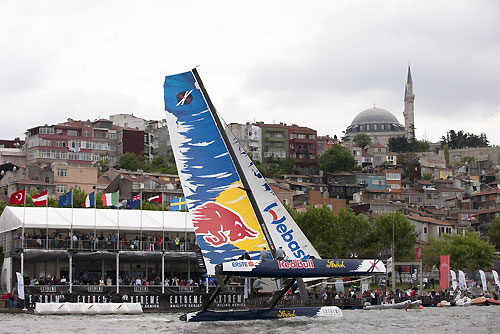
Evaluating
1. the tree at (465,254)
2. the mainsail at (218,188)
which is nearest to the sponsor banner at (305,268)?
the mainsail at (218,188)

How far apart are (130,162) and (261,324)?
110 meters

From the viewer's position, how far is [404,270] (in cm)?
9069

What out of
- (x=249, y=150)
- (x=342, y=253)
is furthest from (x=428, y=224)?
(x=249, y=150)

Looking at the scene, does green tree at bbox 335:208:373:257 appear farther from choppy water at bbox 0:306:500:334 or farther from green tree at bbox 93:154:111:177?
green tree at bbox 93:154:111:177

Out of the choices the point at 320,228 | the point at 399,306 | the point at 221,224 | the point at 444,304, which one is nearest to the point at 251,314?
the point at 221,224

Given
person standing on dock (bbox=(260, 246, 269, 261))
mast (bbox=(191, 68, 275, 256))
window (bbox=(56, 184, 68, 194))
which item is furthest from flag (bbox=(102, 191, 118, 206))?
window (bbox=(56, 184, 68, 194))

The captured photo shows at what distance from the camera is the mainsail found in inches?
1417

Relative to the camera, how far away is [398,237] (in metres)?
85.2

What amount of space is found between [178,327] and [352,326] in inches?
303

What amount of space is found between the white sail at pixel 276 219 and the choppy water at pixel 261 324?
3.26 meters

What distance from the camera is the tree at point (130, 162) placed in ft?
474

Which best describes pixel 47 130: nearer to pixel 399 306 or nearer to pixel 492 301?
pixel 492 301

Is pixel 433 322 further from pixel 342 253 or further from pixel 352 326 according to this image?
pixel 342 253

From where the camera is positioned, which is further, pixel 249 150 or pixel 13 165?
pixel 249 150
